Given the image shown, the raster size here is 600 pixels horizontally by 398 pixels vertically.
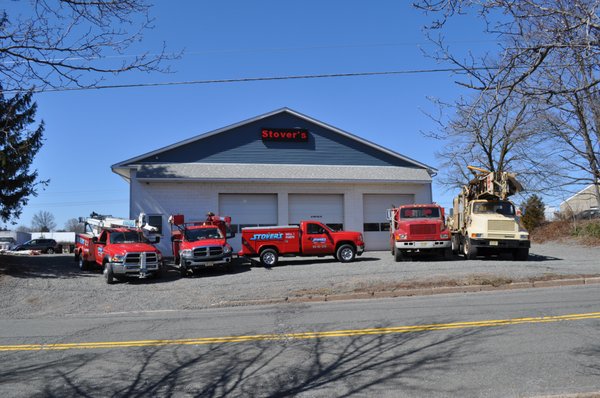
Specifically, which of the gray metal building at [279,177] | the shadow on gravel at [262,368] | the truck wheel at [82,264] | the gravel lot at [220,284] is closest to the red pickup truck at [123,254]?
the truck wheel at [82,264]

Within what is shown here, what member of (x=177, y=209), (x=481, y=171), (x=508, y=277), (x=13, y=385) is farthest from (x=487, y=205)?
(x=13, y=385)

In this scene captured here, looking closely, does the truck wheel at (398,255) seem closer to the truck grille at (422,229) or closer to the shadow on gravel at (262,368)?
the truck grille at (422,229)

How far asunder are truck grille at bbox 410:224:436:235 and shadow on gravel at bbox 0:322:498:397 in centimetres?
1219

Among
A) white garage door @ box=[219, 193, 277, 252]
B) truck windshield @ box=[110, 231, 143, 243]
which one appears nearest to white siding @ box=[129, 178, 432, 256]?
white garage door @ box=[219, 193, 277, 252]

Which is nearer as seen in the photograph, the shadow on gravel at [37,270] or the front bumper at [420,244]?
the shadow on gravel at [37,270]

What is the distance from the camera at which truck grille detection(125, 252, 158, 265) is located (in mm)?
17609

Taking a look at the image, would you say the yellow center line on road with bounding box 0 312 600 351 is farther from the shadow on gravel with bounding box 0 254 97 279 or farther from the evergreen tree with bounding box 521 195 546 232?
the evergreen tree with bounding box 521 195 546 232

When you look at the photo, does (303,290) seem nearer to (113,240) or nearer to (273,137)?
(113,240)

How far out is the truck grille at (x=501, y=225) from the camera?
19.7 m

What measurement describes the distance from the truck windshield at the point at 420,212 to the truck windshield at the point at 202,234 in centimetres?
762

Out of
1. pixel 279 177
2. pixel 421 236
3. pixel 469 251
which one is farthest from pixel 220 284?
pixel 279 177

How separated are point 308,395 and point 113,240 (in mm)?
15590

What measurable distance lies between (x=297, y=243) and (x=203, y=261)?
4279 millimetres

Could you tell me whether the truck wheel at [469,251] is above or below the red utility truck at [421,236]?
below
